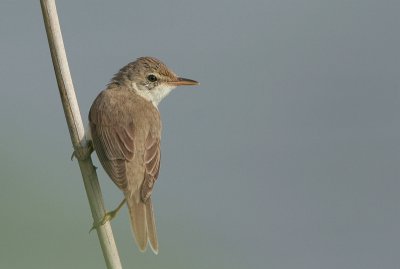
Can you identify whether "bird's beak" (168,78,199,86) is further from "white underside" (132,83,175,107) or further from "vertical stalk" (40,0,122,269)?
"vertical stalk" (40,0,122,269)

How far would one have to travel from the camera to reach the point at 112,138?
4477 mm

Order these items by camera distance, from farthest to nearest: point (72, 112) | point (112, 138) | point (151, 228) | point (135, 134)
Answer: point (135, 134)
point (112, 138)
point (151, 228)
point (72, 112)

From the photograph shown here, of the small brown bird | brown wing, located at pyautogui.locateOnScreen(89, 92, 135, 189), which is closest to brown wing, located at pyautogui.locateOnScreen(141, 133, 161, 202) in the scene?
the small brown bird

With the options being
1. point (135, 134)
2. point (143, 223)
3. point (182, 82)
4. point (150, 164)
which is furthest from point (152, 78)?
point (143, 223)

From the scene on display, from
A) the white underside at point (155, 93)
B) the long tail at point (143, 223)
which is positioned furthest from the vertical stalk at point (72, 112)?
the white underside at point (155, 93)

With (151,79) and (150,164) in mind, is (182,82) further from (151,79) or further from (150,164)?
(150,164)

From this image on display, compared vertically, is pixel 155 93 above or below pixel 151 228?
above

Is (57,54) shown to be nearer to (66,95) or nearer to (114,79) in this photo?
(66,95)

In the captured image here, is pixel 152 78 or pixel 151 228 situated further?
pixel 152 78

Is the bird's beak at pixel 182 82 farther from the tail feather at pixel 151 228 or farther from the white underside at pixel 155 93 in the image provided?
the tail feather at pixel 151 228

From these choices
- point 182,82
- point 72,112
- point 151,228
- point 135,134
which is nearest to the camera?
point 72,112

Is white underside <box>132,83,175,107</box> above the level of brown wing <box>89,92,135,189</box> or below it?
above

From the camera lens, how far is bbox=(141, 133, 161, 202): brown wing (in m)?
4.34

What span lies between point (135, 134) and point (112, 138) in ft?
0.74
